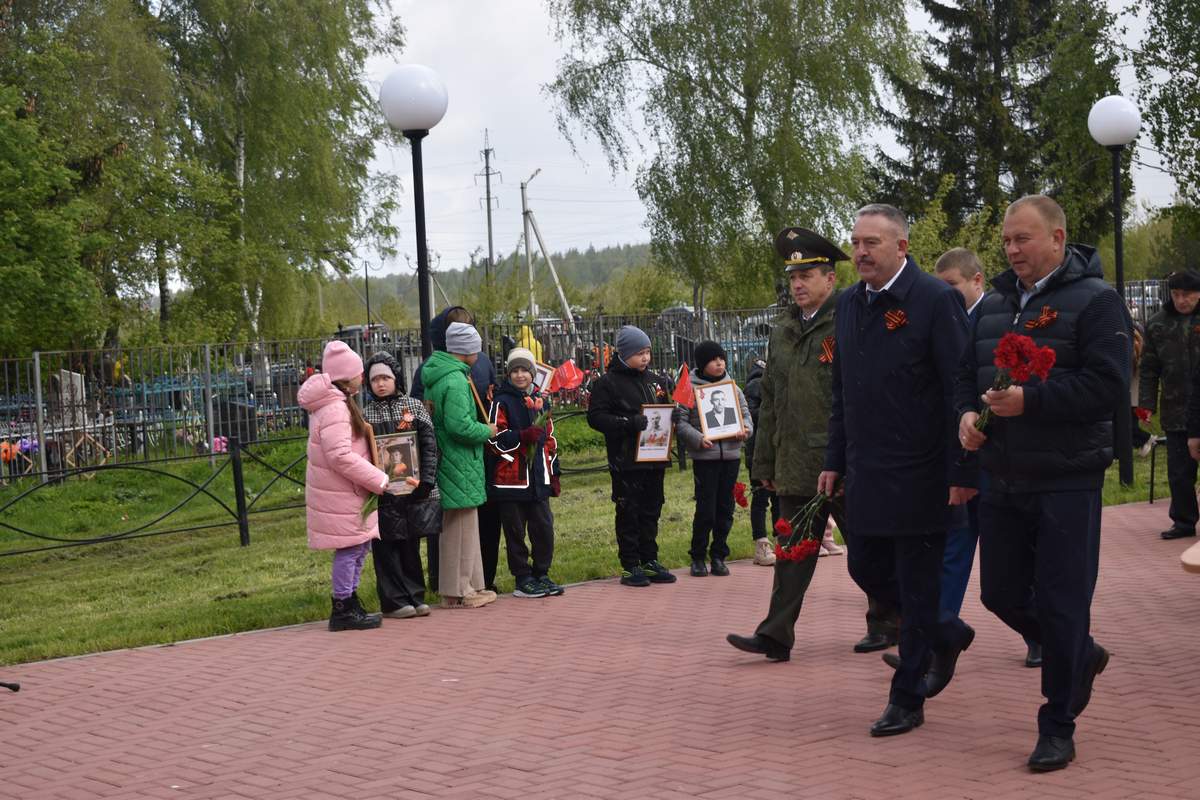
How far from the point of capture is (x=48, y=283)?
89.2 ft

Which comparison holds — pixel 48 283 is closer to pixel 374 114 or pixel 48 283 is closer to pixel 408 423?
pixel 374 114

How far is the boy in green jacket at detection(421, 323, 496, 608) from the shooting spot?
9.84 metres

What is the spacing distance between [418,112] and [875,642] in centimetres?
524

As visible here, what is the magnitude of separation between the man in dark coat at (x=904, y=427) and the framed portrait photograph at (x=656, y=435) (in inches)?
170

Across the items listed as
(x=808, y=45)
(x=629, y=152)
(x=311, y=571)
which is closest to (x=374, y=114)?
(x=629, y=152)

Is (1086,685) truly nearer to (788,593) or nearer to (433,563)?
(788,593)

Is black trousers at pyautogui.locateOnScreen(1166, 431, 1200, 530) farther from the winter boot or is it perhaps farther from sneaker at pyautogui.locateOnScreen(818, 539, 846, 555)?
the winter boot

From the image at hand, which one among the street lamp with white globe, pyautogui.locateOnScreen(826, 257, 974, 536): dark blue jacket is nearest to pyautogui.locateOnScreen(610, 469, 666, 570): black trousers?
pyautogui.locateOnScreen(826, 257, 974, 536): dark blue jacket

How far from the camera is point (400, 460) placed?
951 centimetres

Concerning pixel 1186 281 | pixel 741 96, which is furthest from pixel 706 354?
pixel 741 96

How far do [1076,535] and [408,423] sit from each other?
17.4 feet

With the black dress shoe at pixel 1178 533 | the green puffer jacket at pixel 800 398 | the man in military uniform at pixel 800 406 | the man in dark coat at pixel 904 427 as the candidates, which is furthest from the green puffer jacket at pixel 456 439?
the black dress shoe at pixel 1178 533

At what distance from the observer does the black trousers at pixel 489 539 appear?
10.4 meters

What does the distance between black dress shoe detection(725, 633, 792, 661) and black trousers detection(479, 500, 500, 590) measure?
3.21 meters
